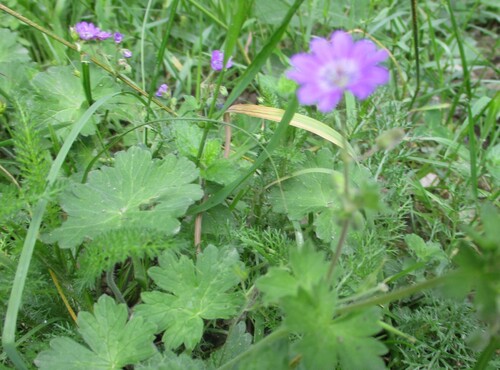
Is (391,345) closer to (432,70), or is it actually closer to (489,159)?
(489,159)

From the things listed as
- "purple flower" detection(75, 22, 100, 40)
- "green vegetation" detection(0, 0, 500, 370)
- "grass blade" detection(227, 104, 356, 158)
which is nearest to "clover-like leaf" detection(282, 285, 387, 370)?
"green vegetation" detection(0, 0, 500, 370)

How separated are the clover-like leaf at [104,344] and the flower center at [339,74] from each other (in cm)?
81

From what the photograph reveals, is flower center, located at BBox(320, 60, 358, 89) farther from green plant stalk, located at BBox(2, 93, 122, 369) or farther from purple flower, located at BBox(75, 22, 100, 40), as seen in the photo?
purple flower, located at BBox(75, 22, 100, 40)

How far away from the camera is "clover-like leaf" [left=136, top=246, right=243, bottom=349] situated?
151 cm

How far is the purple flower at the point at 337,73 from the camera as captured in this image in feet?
3.49

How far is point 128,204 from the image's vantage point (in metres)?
1.66

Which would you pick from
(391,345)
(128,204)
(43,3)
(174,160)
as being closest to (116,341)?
(128,204)

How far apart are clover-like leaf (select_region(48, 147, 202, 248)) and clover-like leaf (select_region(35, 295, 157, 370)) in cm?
22

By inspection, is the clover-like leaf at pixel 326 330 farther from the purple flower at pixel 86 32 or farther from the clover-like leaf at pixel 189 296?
the purple flower at pixel 86 32

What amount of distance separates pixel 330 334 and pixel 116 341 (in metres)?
0.61

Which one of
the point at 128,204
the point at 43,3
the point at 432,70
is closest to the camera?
the point at 128,204

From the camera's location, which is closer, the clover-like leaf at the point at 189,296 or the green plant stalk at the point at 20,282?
the green plant stalk at the point at 20,282

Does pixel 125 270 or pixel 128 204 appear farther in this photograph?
pixel 125 270

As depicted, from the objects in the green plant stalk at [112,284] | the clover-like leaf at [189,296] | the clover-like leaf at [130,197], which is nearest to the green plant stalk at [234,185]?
the clover-like leaf at [130,197]
